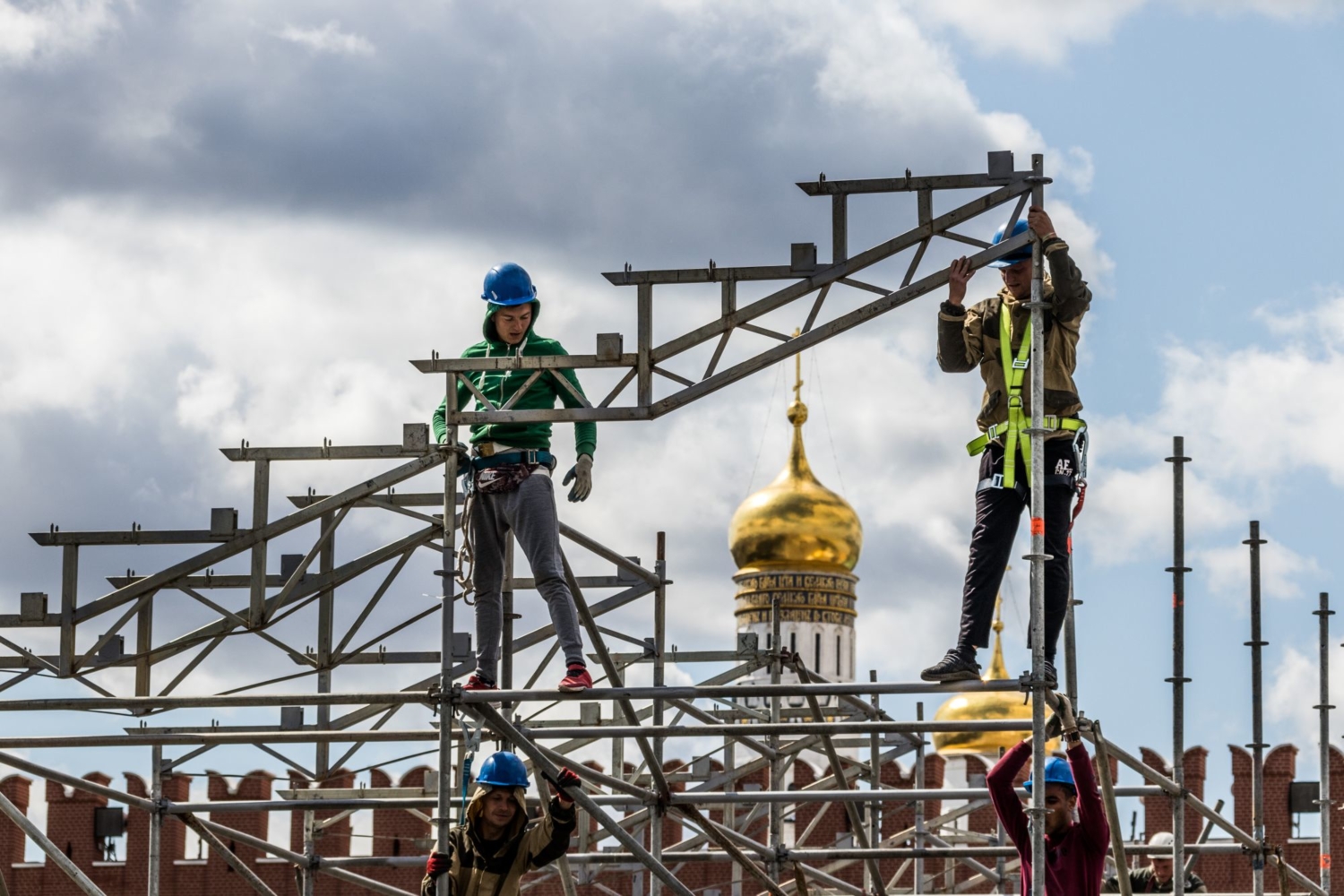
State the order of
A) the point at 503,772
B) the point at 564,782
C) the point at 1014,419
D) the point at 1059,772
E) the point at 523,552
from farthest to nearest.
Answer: the point at 523,552 → the point at 1059,772 → the point at 503,772 → the point at 564,782 → the point at 1014,419

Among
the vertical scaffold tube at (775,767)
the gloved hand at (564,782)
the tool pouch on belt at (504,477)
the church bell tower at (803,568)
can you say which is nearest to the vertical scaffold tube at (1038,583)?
the gloved hand at (564,782)

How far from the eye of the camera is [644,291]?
13.4m

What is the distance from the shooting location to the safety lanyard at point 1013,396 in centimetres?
1205

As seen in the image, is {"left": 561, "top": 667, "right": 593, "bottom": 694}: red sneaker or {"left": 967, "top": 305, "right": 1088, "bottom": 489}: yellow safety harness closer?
{"left": 967, "top": 305, "right": 1088, "bottom": 489}: yellow safety harness

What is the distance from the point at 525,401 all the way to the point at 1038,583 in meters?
2.80

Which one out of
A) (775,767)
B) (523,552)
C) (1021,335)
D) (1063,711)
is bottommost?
(775,767)

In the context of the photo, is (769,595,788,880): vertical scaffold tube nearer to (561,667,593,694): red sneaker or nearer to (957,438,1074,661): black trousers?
(561,667,593,694): red sneaker

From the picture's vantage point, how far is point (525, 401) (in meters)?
13.2

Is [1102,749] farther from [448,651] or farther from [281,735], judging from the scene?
[281,735]

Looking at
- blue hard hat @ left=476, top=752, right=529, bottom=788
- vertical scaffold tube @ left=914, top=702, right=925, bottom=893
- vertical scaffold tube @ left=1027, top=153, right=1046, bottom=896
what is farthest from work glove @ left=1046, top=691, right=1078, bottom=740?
vertical scaffold tube @ left=914, top=702, right=925, bottom=893

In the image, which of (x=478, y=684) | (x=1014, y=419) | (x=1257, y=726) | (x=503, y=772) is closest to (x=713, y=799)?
(x=503, y=772)

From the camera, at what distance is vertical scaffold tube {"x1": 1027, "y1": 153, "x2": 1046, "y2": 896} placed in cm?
1162

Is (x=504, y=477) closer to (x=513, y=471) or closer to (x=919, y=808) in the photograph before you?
(x=513, y=471)

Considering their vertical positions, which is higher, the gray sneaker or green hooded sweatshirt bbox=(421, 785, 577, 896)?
the gray sneaker
